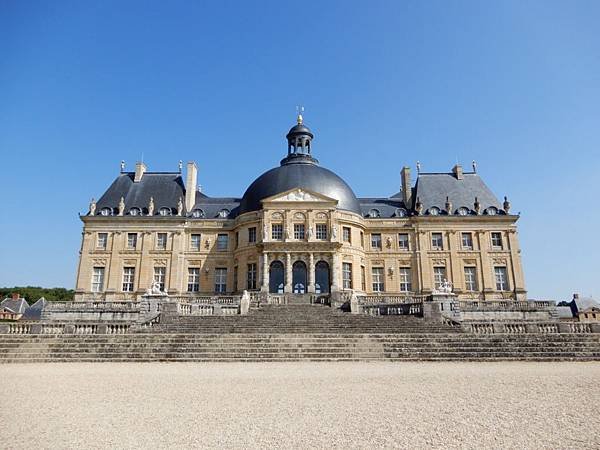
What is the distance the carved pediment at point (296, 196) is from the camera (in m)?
34.1

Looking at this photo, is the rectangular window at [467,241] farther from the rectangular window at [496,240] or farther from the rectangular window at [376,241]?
the rectangular window at [376,241]

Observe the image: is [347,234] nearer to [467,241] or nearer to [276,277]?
[276,277]

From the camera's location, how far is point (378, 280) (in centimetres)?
3628

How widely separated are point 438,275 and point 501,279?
5.19 metres

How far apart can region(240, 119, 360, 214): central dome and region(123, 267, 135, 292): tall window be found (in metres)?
10.7

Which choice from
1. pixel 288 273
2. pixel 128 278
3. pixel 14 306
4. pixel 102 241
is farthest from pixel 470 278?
pixel 14 306

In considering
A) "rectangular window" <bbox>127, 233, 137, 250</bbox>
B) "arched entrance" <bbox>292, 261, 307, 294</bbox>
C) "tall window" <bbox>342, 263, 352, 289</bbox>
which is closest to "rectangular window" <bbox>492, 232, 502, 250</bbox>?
"tall window" <bbox>342, 263, 352, 289</bbox>

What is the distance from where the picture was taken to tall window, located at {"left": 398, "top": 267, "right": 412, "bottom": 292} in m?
36.0

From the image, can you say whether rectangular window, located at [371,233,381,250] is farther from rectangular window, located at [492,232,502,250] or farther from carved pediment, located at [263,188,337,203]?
rectangular window, located at [492,232,502,250]

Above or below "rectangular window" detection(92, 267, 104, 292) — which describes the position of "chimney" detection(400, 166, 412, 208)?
above

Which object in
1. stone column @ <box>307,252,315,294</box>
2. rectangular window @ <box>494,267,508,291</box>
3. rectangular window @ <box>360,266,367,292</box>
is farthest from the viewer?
rectangular window @ <box>360,266,367,292</box>

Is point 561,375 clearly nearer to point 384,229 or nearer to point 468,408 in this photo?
point 468,408

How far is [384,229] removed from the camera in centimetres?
3703

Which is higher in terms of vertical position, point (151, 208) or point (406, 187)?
point (406, 187)
